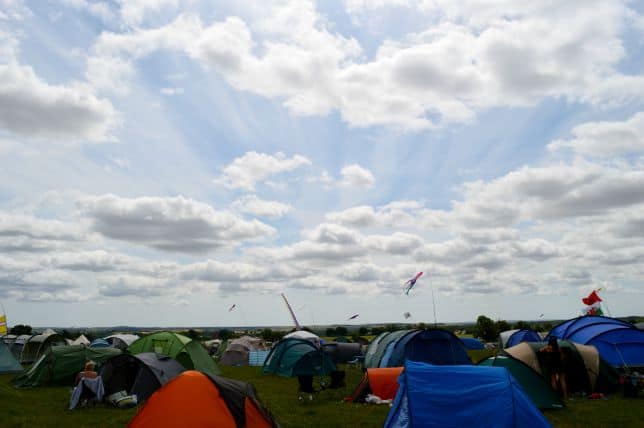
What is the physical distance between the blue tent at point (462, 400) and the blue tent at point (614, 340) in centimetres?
1160

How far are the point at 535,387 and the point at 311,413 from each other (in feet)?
20.4

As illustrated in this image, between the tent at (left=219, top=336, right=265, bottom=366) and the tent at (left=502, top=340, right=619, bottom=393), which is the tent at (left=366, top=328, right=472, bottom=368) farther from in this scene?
the tent at (left=219, top=336, right=265, bottom=366)

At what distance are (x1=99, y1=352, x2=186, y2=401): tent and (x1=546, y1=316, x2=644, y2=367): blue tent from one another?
537 inches

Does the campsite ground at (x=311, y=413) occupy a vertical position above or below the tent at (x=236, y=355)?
below

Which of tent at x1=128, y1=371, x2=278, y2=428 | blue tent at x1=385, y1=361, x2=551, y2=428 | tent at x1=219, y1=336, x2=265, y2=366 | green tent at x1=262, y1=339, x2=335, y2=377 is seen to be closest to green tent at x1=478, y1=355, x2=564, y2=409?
blue tent at x1=385, y1=361, x2=551, y2=428

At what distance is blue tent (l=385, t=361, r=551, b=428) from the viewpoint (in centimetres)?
925

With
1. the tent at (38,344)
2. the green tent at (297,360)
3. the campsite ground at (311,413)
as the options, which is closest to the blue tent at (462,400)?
the campsite ground at (311,413)

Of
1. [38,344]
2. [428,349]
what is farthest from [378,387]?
[38,344]

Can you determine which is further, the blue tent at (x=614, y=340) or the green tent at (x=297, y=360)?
the green tent at (x=297, y=360)

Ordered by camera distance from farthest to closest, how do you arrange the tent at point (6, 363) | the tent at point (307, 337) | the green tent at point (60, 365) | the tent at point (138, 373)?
the tent at point (307, 337), the tent at point (6, 363), the green tent at point (60, 365), the tent at point (138, 373)

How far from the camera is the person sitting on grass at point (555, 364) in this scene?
1644 cm

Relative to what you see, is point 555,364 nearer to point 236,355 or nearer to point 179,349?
point 179,349

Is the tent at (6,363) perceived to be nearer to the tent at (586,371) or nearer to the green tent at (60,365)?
the green tent at (60,365)

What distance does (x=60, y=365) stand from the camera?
22.9 m
